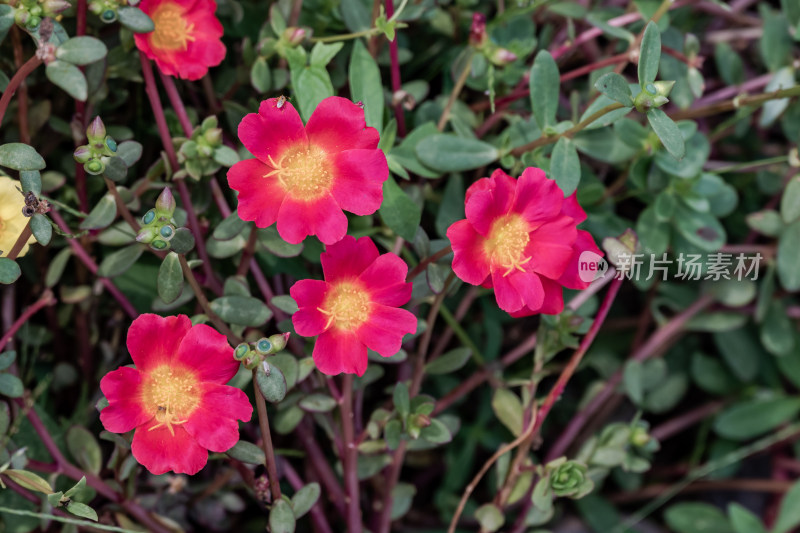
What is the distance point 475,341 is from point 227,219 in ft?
2.49

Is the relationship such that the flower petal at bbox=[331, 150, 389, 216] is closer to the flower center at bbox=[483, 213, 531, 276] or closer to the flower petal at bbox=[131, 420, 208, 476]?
the flower center at bbox=[483, 213, 531, 276]

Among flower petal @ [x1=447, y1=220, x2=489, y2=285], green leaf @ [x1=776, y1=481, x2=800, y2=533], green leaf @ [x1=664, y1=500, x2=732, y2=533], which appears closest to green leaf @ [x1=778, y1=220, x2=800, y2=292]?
green leaf @ [x1=776, y1=481, x2=800, y2=533]

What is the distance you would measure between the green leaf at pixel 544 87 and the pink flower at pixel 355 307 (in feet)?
1.57

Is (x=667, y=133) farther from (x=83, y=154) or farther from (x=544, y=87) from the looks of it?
(x=83, y=154)

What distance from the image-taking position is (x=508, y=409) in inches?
67.8

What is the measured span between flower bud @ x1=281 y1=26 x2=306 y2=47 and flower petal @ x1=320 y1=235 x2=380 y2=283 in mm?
425

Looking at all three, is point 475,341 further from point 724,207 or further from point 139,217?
point 139,217

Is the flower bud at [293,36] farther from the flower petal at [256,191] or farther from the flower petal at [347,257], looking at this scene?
the flower petal at [347,257]

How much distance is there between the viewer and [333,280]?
1363mm

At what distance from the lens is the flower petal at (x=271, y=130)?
1.27 m

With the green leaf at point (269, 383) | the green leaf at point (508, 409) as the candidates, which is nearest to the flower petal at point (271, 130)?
the green leaf at point (269, 383)

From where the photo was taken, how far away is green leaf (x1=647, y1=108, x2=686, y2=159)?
130cm

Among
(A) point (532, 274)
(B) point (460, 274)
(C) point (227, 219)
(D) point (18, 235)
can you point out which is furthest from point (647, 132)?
(D) point (18, 235)

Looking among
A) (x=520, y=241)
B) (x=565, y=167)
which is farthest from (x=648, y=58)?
(x=520, y=241)
